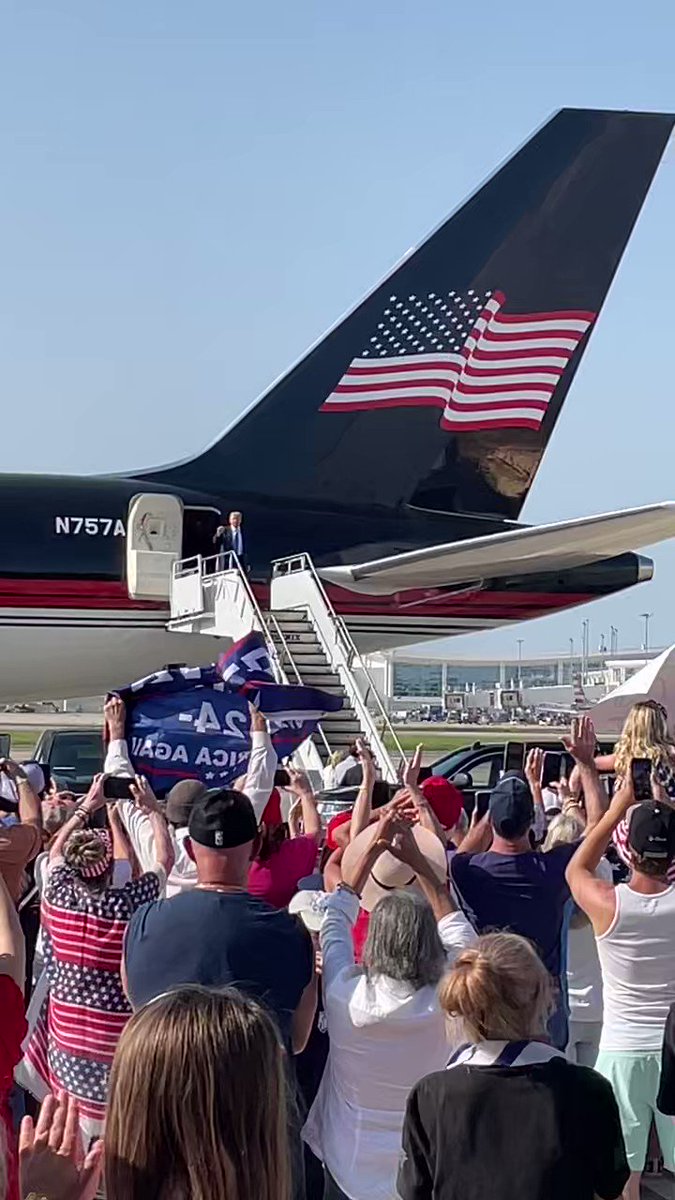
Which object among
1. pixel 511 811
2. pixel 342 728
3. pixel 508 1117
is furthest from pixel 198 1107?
pixel 342 728

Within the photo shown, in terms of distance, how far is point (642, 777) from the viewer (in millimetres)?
5758

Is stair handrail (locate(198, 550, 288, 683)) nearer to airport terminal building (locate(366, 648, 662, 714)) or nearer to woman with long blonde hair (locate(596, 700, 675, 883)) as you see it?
woman with long blonde hair (locate(596, 700, 675, 883))

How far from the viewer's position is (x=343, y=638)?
1783cm

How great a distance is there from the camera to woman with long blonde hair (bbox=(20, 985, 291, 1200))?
7.48ft

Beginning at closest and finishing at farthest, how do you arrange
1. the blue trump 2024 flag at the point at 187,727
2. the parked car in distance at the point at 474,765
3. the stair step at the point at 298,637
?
the blue trump 2024 flag at the point at 187,727, the parked car in distance at the point at 474,765, the stair step at the point at 298,637

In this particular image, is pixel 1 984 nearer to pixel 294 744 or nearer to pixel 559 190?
pixel 294 744

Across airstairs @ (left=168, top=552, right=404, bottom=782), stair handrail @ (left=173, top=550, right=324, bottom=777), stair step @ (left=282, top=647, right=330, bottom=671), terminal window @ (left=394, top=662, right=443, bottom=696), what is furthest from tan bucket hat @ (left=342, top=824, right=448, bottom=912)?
terminal window @ (left=394, top=662, right=443, bottom=696)

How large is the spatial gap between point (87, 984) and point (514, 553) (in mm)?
14385

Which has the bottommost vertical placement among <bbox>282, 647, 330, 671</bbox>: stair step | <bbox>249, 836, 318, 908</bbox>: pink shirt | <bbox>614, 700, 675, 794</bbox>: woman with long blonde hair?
<bbox>249, 836, 318, 908</bbox>: pink shirt

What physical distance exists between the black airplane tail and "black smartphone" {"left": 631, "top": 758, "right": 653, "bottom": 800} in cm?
1571

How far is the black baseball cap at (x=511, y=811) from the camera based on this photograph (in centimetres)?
543

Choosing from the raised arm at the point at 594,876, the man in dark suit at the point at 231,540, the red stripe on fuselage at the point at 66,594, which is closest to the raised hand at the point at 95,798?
the raised arm at the point at 594,876

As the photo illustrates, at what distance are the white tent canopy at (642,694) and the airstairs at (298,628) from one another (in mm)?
2547

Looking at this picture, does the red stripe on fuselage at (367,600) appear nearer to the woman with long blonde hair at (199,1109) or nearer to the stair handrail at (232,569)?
the stair handrail at (232,569)
